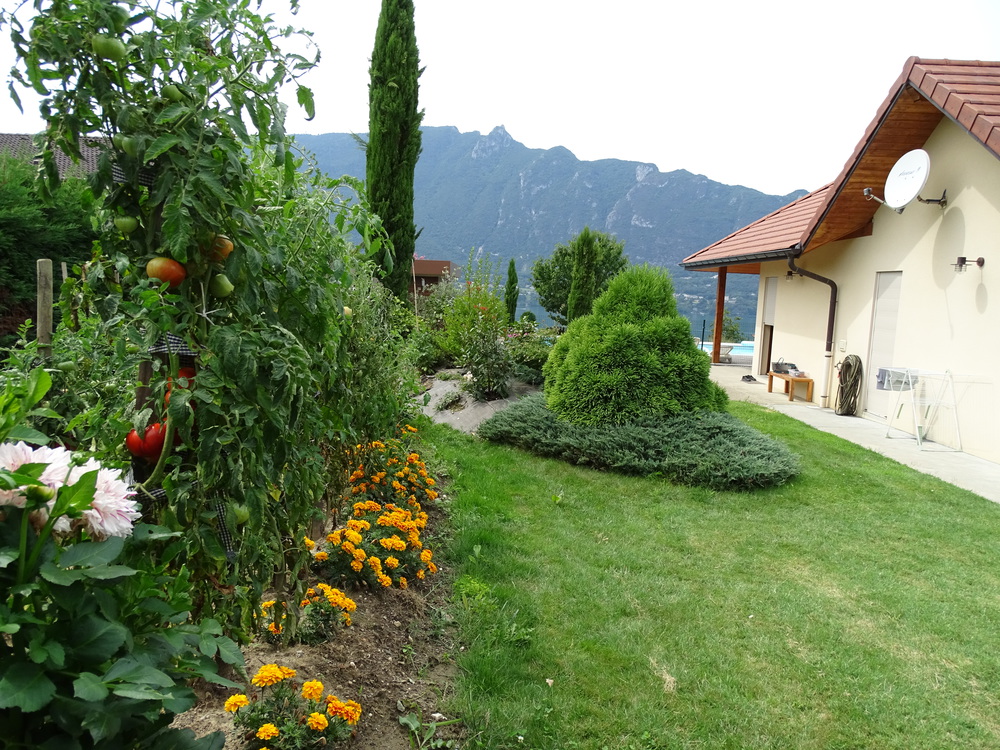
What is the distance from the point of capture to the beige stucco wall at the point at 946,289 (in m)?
7.36

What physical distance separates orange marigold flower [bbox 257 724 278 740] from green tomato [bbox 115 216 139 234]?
1455mm

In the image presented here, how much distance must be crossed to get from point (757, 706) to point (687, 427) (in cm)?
404

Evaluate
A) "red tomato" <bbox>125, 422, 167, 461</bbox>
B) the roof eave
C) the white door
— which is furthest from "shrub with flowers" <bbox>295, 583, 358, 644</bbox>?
the roof eave

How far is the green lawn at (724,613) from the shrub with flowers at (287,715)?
0.59m

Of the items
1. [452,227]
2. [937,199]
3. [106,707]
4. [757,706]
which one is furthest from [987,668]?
[452,227]

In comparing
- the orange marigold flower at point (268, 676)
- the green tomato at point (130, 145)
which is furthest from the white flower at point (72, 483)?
the orange marigold flower at point (268, 676)

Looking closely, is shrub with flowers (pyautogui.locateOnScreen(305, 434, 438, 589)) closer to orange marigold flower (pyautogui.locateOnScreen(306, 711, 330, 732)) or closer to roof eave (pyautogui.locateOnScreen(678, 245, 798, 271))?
orange marigold flower (pyautogui.locateOnScreen(306, 711, 330, 732))

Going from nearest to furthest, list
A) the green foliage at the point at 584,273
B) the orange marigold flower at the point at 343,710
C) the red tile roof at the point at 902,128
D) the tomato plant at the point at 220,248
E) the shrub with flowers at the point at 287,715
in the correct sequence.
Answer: the tomato plant at the point at 220,248, the shrub with flowers at the point at 287,715, the orange marigold flower at the point at 343,710, the red tile roof at the point at 902,128, the green foliage at the point at 584,273

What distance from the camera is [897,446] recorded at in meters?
8.01

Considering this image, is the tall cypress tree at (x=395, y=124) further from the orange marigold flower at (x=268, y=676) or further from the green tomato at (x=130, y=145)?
the green tomato at (x=130, y=145)

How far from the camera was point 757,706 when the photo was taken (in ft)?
9.57

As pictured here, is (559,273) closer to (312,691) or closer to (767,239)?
(767,239)

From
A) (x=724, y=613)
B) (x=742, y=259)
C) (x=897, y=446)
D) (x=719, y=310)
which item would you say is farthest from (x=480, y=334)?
(x=719, y=310)

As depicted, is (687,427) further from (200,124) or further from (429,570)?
(200,124)
